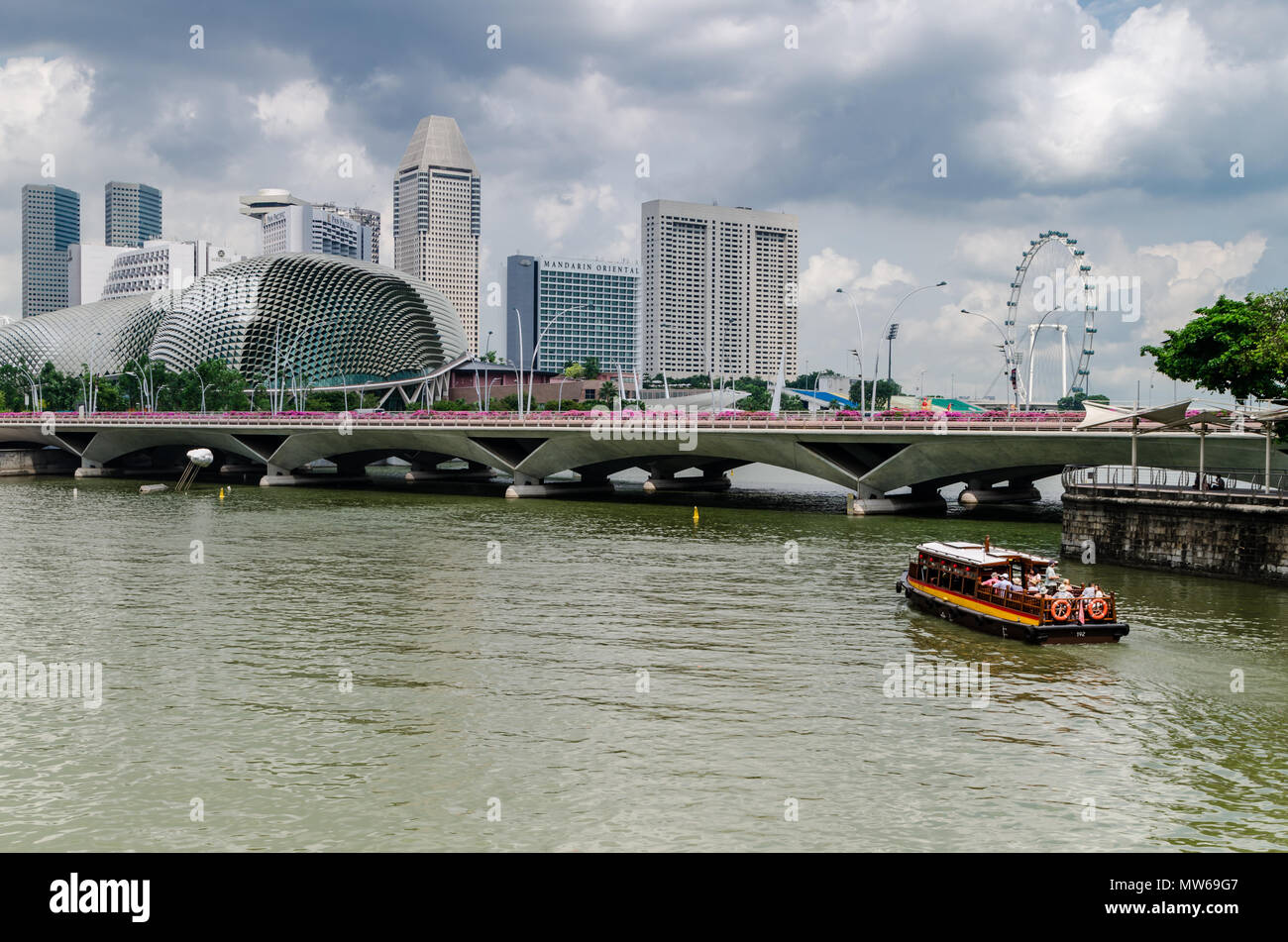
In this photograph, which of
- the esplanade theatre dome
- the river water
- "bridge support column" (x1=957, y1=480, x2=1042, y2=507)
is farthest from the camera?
the esplanade theatre dome

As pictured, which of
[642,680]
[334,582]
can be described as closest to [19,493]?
[334,582]

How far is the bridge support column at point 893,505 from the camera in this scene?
63781mm

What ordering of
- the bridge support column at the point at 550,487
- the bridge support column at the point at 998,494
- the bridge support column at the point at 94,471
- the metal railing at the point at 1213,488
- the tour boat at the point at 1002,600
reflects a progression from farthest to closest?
the bridge support column at the point at 94,471
the bridge support column at the point at 550,487
the bridge support column at the point at 998,494
the metal railing at the point at 1213,488
the tour boat at the point at 1002,600

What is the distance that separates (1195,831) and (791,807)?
5566 millimetres

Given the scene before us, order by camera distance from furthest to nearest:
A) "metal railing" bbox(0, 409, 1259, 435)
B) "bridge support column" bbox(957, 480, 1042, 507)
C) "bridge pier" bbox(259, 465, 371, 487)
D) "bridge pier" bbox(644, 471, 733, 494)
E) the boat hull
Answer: "bridge pier" bbox(259, 465, 371, 487) < "bridge pier" bbox(644, 471, 733, 494) < "bridge support column" bbox(957, 480, 1042, 507) < "metal railing" bbox(0, 409, 1259, 435) < the boat hull

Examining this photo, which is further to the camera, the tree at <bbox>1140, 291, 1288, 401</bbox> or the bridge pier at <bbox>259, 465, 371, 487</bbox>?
the bridge pier at <bbox>259, 465, 371, 487</bbox>

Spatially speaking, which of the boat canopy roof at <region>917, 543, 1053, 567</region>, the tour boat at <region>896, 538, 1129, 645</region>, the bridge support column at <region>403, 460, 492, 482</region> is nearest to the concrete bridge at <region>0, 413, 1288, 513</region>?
the bridge support column at <region>403, 460, 492, 482</region>

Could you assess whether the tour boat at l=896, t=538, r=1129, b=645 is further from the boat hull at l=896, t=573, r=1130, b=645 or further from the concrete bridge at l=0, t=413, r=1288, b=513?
the concrete bridge at l=0, t=413, r=1288, b=513

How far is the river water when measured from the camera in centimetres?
1516

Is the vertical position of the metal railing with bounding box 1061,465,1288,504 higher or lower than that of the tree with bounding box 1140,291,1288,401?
lower

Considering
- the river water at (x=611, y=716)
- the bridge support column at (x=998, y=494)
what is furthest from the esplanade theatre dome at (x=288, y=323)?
the river water at (x=611, y=716)

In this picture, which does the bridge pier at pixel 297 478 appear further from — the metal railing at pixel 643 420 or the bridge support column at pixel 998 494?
the bridge support column at pixel 998 494

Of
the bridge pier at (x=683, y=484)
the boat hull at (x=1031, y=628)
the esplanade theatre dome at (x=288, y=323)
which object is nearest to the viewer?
the boat hull at (x=1031, y=628)

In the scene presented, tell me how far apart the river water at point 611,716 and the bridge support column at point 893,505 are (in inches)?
889
